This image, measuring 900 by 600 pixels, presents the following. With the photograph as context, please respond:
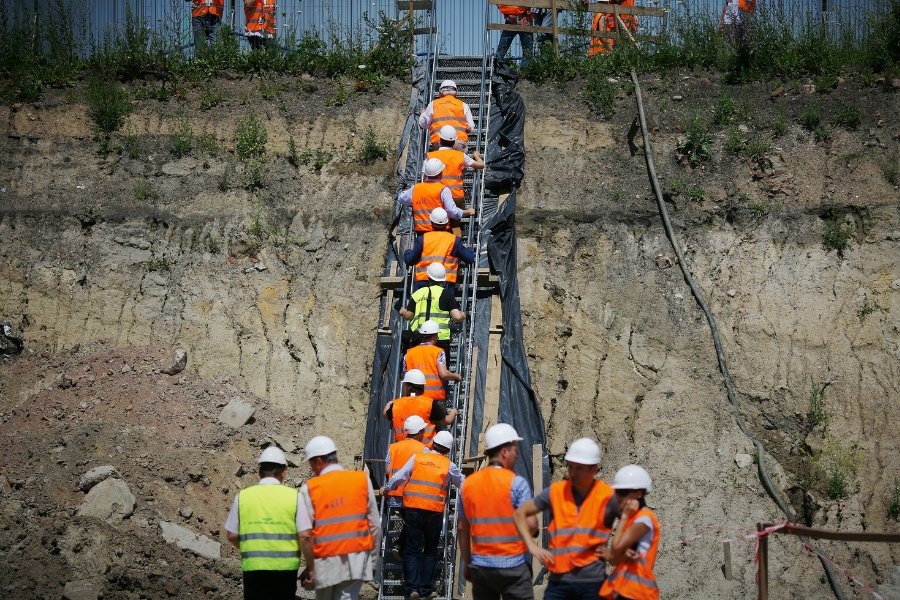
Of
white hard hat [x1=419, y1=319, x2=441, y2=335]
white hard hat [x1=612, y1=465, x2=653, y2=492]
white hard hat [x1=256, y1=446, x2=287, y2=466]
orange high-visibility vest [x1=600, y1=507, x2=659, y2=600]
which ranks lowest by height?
orange high-visibility vest [x1=600, y1=507, x2=659, y2=600]

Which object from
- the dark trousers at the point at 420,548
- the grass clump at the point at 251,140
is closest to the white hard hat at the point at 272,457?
the dark trousers at the point at 420,548

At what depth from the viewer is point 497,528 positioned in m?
8.97

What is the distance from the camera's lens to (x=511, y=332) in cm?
1547

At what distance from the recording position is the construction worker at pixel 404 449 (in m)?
11.6

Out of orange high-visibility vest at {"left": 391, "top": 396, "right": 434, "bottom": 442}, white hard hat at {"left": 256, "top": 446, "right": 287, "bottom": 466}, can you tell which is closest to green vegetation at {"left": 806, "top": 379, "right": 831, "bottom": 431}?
orange high-visibility vest at {"left": 391, "top": 396, "right": 434, "bottom": 442}

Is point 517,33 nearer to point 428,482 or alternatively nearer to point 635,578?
point 428,482

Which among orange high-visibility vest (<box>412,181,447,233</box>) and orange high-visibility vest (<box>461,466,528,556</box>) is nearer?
orange high-visibility vest (<box>461,466,528,556</box>)

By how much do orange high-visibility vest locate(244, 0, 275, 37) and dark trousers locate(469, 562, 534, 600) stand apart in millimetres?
13945

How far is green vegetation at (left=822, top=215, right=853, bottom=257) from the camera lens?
16812mm

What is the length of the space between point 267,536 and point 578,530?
8.75ft

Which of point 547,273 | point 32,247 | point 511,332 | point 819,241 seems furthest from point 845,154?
point 32,247

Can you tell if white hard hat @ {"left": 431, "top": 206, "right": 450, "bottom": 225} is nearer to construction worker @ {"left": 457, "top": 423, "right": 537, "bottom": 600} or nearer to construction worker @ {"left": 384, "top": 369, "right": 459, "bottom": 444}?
construction worker @ {"left": 384, "top": 369, "right": 459, "bottom": 444}

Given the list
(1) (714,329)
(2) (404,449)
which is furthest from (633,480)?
(1) (714,329)

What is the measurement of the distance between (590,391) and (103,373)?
7099 mm
